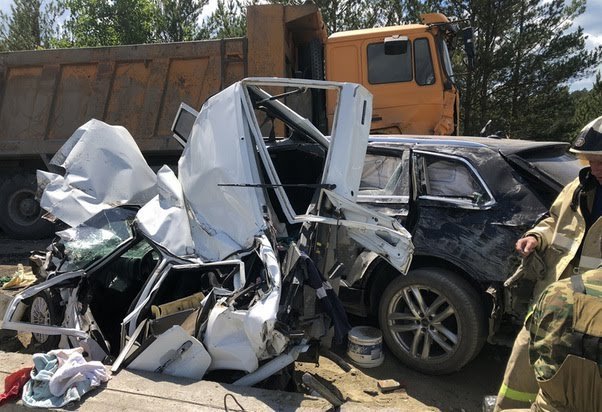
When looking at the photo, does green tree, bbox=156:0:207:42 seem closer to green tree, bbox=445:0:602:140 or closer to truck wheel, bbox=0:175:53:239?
green tree, bbox=445:0:602:140

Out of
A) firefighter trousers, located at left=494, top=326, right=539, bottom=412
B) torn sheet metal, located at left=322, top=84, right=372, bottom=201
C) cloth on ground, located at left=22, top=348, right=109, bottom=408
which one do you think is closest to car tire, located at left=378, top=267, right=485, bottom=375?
torn sheet metal, located at left=322, top=84, right=372, bottom=201

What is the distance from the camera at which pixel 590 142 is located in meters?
2.19

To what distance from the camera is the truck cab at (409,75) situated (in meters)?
6.35

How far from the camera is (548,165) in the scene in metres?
3.34

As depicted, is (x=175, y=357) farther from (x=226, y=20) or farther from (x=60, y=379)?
(x=226, y=20)

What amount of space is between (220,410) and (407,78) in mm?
5110

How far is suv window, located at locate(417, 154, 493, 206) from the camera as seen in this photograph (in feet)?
10.8

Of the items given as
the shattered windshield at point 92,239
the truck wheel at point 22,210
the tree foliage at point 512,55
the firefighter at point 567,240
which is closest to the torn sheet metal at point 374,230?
the firefighter at point 567,240

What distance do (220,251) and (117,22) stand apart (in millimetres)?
18747

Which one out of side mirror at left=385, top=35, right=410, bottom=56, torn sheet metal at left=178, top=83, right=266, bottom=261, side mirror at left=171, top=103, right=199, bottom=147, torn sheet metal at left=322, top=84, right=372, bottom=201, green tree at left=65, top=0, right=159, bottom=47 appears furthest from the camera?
green tree at left=65, top=0, right=159, bottom=47

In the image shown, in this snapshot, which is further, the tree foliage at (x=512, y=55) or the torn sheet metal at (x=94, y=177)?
the tree foliage at (x=512, y=55)

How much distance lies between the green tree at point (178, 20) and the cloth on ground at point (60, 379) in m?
18.6

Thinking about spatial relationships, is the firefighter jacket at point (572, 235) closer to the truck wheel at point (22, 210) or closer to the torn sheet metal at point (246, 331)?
the torn sheet metal at point (246, 331)

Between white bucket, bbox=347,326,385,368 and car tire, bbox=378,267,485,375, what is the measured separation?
148 mm
